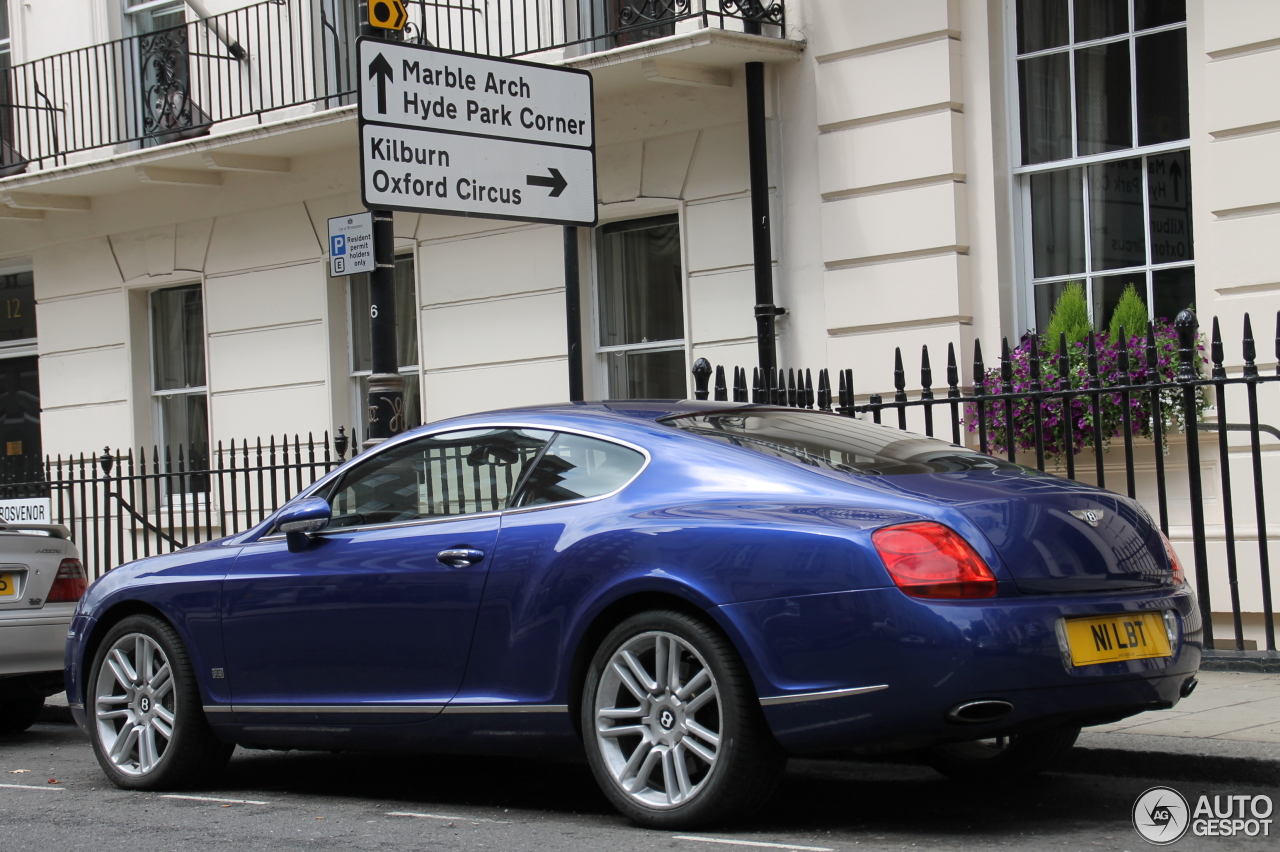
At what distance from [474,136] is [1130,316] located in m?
4.40

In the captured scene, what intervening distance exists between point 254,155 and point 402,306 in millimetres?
1758

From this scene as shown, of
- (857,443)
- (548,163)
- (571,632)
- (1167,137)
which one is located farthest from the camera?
(1167,137)

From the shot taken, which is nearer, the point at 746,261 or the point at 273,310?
the point at 746,261

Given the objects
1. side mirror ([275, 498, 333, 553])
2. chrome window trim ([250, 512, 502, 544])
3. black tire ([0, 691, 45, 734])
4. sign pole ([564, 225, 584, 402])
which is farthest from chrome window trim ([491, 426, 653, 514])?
black tire ([0, 691, 45, 734])

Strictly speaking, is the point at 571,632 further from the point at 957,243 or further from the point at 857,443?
the point at 957,243

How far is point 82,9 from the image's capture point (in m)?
15.6

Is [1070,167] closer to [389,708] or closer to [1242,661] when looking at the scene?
[1242,661]

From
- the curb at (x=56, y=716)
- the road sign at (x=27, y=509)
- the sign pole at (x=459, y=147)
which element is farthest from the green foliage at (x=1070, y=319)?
the road sign at (x=27, y=509)

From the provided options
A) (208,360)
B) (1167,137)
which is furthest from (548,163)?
(208,360)

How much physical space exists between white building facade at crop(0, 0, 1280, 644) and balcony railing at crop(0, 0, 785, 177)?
4 cm

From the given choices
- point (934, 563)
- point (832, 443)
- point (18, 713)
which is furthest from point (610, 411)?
point (18, 713)

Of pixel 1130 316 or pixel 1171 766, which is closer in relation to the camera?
pixel 1171 766

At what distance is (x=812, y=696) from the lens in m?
4.85

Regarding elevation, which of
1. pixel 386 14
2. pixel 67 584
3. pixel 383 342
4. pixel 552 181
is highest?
pixel 386 14
